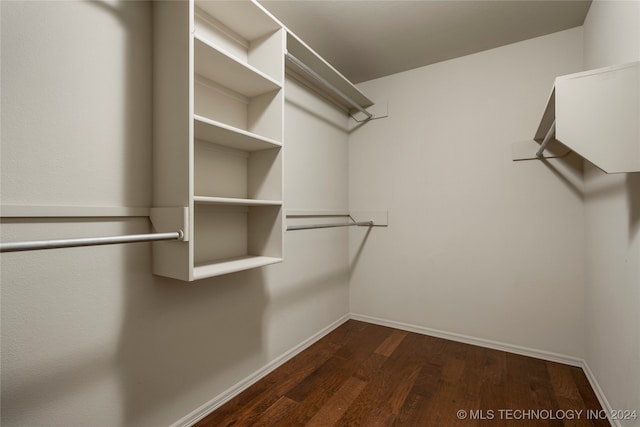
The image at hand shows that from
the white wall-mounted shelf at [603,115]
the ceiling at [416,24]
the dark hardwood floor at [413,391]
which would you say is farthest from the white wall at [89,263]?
the white wall-mounted shelf at [603,115]

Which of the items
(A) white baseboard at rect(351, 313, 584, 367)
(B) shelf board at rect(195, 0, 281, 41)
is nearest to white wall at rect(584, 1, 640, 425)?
(A) white baseboard at rect(351, 313, 584, 367)

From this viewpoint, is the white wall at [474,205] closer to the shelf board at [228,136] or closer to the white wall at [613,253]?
the white wall at [613,253]

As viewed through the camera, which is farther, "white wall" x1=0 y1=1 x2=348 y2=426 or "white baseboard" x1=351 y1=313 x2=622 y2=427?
"white baseboard" x1=351 y1=313 x2=622 y2=427

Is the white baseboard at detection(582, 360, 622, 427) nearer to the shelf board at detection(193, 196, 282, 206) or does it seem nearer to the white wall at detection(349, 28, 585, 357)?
the white wall at detection(349, 28, 585, 357)

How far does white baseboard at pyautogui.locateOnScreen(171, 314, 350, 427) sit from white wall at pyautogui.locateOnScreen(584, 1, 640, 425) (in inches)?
67.8

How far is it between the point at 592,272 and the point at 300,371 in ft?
6.26

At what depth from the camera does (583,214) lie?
77.1 inches

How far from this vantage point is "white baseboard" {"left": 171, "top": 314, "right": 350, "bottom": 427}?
4.63 ft

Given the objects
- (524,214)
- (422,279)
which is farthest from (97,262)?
(524,214)

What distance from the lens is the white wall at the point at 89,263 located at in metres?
0.92

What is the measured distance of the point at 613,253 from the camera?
4.72 ft

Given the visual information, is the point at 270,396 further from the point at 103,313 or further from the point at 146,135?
the point at 146,135

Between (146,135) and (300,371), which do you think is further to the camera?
(300,371)

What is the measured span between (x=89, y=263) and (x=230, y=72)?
102 cm
